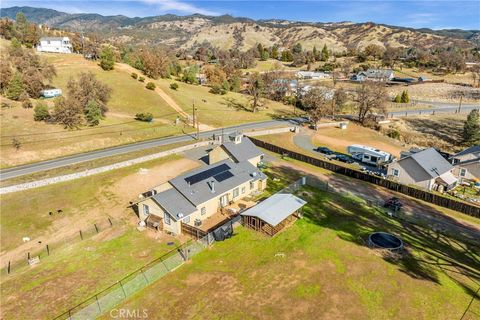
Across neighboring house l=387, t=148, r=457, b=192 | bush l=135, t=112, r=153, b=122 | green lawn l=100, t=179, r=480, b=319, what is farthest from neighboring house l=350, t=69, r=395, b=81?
green lawn l=100, t=179, r=480, b=319

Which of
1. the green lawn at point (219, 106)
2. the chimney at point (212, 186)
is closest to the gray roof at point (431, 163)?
the chimney at point (212, 186)

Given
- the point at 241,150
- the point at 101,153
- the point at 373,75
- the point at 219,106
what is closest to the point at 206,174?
the point at 241,150

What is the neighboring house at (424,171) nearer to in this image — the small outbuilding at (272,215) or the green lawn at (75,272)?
the small outbuilding at (272,215)

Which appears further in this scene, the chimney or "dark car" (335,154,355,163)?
"dark car" (335,154,355,163)

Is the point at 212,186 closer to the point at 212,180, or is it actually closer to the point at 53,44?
the point at 212,180

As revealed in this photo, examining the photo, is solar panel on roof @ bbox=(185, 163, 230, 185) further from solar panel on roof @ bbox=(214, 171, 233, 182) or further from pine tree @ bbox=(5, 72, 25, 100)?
pine tree @ bbox=(5, 72, 25, 100)

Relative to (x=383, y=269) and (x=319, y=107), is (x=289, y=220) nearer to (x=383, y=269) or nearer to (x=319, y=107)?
(x=383, y=269)
